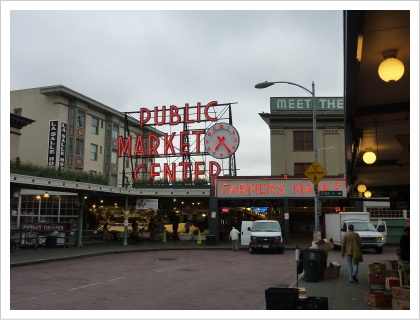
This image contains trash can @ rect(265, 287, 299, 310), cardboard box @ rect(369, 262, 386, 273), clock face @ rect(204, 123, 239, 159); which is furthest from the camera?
clock face @ rect(204, 123, 239, 159)

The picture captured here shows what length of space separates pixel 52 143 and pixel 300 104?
78.4ft

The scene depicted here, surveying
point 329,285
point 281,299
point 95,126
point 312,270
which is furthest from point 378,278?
point 95,126

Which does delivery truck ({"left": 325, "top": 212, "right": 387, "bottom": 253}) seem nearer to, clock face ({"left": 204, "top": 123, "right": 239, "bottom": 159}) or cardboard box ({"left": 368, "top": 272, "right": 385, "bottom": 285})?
clock face ({"left": 204, "top": 123, "right": 239, "bottom": 159})

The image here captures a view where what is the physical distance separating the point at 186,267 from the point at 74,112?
98.1 ft

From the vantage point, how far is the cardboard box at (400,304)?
8566 millimetres

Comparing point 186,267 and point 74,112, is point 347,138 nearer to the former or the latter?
point 186,267

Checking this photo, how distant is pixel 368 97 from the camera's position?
24.6ft

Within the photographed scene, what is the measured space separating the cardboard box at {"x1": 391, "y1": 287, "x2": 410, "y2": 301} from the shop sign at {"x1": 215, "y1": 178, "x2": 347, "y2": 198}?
24.4m

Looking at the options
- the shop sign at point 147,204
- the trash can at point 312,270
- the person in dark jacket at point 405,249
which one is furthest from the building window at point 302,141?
the person in dark jacket at point 405,249

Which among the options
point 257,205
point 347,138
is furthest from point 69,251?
point 347,138

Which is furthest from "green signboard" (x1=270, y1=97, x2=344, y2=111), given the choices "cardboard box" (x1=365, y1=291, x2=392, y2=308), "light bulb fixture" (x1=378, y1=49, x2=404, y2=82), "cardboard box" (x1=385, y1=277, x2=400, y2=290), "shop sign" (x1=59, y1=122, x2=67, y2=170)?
"light bulb fixture" (x1=378, y1=49, x2=404, y2=82)

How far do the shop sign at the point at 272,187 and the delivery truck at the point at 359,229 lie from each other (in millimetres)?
3184

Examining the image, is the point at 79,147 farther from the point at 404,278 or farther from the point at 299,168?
the point at 404,278

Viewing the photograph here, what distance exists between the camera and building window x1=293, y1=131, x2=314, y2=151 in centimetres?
4044
